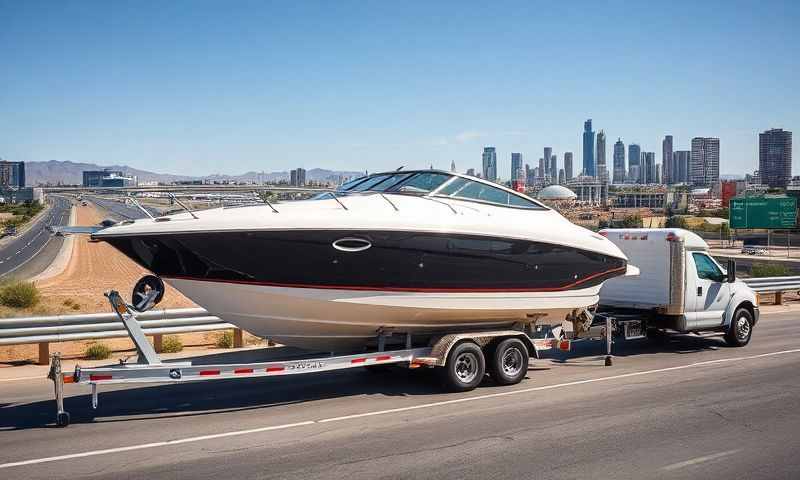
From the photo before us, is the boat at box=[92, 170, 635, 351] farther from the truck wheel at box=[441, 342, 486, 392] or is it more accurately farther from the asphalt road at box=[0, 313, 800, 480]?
the asphalt road at box=[0, 313, 800, 480]

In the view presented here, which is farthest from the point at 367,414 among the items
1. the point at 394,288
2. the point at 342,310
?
the point at 394,288

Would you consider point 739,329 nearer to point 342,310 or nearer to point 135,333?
point 342,310

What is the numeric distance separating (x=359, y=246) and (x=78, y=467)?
410 cm

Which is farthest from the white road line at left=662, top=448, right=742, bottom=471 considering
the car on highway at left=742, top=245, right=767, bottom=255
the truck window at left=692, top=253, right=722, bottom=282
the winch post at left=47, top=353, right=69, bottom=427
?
the car on highway at left=742, top=245, right=767, bottom=255

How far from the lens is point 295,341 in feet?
33.3

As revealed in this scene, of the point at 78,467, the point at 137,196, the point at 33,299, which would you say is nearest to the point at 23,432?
the point at 78,467

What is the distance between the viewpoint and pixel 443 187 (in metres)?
10.9

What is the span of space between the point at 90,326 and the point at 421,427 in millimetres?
6814

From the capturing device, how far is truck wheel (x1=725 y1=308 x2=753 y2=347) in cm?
1453

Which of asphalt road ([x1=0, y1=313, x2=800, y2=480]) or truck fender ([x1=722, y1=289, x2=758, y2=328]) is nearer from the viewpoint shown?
asphalt road ([x1=0, y1=313, x2=800, y2=480])

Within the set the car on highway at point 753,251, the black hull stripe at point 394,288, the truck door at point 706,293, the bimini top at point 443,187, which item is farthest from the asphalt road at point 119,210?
the car on highway at point 753,251

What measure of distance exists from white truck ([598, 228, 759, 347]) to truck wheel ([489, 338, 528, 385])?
325 centimetres

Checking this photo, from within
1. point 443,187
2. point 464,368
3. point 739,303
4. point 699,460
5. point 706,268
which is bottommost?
point 699,460

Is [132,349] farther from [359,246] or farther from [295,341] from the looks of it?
[359,246]
